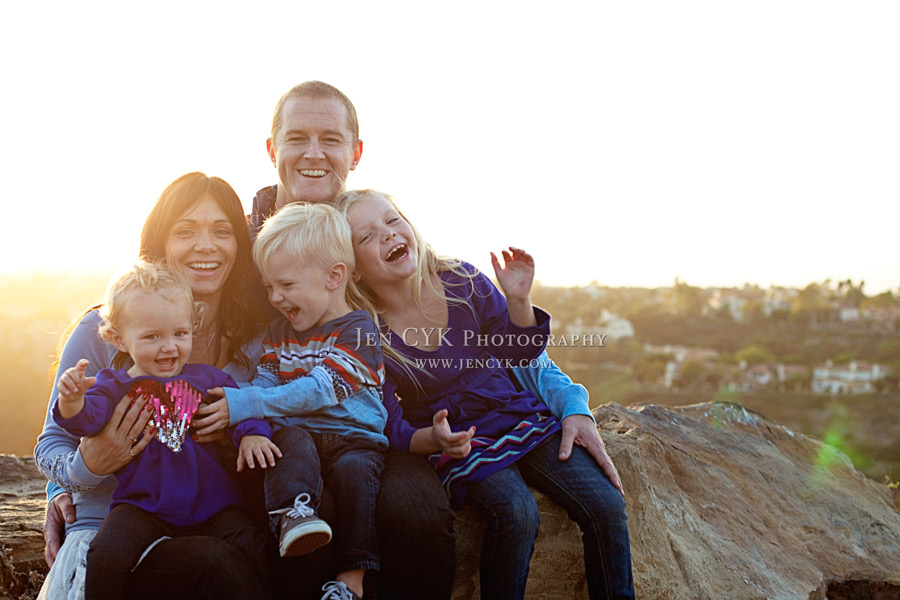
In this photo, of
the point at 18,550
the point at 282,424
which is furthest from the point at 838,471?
the point at 18,550

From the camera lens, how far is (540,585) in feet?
9.70

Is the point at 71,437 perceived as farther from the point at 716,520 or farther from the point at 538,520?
the point at 716,520

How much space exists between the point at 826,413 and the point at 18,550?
1392 inches

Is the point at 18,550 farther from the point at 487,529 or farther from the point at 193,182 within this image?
the point at 487,529

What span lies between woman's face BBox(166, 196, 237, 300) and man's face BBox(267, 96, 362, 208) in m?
0.58

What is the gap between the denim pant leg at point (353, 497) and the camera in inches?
90.4

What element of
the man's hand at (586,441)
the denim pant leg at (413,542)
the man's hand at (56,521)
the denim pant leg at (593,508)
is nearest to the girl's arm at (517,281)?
the man's hand at (586,441)

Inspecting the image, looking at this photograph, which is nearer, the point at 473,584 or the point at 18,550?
the point at 473,584

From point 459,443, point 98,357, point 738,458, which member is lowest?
point 738,458

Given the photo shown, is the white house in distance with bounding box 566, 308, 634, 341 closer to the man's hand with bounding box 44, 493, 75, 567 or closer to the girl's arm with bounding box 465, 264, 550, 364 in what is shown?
the girl's arm with bounding box 465, 264, 550, 364

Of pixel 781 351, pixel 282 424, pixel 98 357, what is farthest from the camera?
pixel 781 351

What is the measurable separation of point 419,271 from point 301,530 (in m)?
1.35

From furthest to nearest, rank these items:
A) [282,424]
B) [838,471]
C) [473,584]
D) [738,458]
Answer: [838,471], [738,458], [473,584], [282,424]

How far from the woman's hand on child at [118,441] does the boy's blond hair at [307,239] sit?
0.76 metres
